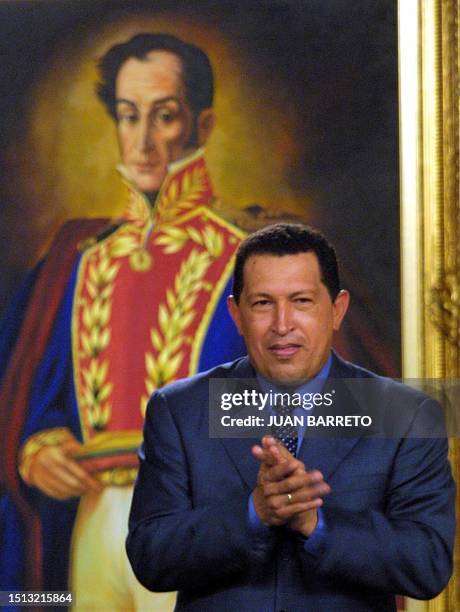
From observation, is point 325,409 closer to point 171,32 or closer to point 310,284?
point 310,284

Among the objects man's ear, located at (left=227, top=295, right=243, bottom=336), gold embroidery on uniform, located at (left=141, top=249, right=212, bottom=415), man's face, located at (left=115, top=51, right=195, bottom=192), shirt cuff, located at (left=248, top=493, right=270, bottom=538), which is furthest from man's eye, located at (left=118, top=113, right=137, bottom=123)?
shirt cuff, located at (left=248, top=493, right=270, bottom=538)

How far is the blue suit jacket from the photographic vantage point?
3.64 meters

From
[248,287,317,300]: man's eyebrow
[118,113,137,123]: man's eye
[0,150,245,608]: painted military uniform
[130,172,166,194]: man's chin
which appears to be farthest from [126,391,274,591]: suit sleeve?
[118,113,137,123]: man's eye

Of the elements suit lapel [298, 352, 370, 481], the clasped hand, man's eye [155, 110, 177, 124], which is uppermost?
man's eye [155, 110, 177, 124]

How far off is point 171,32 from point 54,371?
4.36 feet

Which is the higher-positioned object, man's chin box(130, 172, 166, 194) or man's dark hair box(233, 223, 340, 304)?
man's chin box(130, 172, 166, 194)

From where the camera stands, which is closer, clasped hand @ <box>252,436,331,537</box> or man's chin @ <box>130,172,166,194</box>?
clasped hand @ <box>252,436,331,537</box>

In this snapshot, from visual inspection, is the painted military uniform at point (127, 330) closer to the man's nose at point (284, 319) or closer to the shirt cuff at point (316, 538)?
the man's nose at point (284, 319)

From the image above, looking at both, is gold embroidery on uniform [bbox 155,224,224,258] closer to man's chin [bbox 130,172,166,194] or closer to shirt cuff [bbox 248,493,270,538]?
man's chin [bbox 130,172,166,194]

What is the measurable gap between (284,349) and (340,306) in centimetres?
28

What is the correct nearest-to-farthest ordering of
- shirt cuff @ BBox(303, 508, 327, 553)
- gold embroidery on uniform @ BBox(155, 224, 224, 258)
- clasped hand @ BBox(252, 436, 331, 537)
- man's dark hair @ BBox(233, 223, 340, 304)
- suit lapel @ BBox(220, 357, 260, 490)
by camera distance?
clasped hand @ BBox(252, 436, 331, 537) → shirt cuff @ BBox(303, 508, 327, 553) → suit lapel @ BBox(220, 357, 260, 490) → man's dark hair @ BBox(233, 223, 340, 304) → gold embroidery on uniform @ BBox(155, 224, 224, 258)

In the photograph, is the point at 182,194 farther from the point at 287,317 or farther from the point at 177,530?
the point at 177,530

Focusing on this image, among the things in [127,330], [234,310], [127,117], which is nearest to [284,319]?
[234,310]

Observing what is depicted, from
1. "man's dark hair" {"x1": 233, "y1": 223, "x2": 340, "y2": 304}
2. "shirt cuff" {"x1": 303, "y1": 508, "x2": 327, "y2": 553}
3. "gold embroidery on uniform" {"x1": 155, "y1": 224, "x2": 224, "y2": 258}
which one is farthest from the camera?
"gold embroidery on uniform" {"x1": 155, "y1": 224, "x2": 224, "y2": 258}
